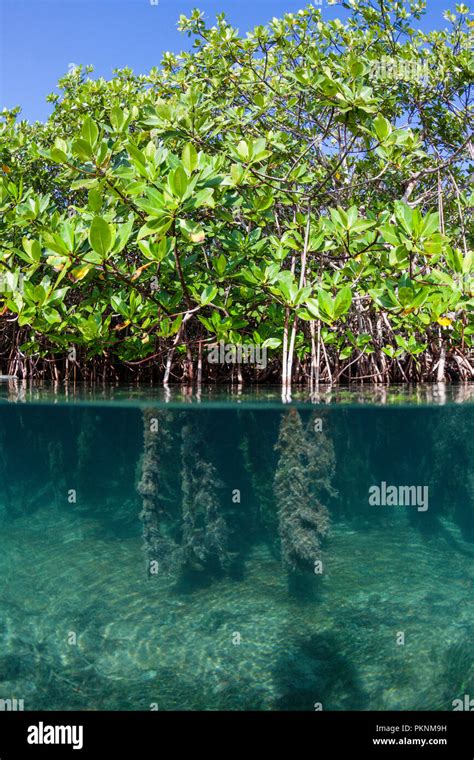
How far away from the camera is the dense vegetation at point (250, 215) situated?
13.9ft

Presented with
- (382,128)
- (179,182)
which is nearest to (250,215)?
(382,128)

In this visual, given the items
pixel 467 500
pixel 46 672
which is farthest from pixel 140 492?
pixel 467 500

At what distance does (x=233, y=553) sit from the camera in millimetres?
6898

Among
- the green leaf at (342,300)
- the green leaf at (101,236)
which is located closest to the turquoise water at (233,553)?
the green leaf at (342,300)

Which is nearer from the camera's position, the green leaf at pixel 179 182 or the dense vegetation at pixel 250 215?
the green leaf at pixel 179 182

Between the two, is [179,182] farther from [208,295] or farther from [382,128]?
[382,128]

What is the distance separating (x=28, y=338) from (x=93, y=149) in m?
4.07

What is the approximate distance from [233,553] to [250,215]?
3802mm

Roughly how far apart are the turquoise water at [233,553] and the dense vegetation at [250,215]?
77cm

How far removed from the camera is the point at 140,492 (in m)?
8.21

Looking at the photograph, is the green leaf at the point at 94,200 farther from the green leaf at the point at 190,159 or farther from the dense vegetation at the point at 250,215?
the green leaf at the point at 190,159

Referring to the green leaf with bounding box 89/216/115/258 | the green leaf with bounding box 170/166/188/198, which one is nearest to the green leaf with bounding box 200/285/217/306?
the green leaf with bounding box 89/216/115/258
